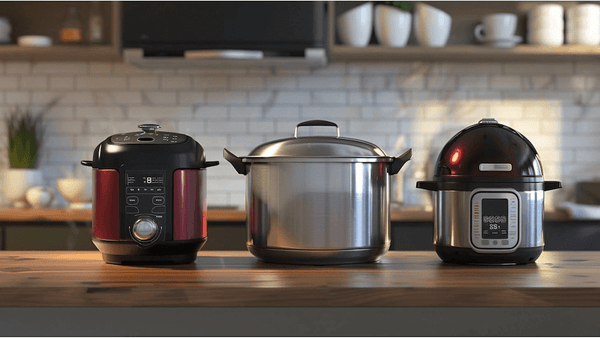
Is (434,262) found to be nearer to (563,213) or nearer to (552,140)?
(563,213)

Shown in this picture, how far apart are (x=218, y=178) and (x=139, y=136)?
2.22m

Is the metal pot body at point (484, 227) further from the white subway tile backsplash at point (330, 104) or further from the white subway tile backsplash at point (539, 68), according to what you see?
the white subway tile backsplash at point (539, 68)

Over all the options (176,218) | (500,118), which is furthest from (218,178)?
(176,218)

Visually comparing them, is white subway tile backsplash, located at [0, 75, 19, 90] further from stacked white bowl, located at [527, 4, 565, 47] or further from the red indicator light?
the red indicator light

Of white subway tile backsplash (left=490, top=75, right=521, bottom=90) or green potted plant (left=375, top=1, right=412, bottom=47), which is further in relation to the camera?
white subway tile backsplash (left=490, top=75, right=521, bottom=90)

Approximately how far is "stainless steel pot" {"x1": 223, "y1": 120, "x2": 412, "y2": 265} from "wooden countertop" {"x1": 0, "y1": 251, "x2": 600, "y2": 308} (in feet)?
0.16

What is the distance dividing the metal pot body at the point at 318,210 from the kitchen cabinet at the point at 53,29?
2182 mm

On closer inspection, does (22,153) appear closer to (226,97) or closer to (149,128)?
(226,97)

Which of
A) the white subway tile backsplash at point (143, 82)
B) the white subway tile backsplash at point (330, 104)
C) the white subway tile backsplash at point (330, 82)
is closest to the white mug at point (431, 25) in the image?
the white subway tile backsplash at point (330, 104)

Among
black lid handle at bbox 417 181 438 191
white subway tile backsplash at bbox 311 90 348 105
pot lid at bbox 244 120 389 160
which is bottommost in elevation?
black lid handle at bbox 417 181 438 191

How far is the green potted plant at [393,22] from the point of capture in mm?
3027

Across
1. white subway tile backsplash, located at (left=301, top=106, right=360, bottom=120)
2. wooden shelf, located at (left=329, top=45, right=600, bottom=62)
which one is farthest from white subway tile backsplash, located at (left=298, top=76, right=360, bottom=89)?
wooden shelf, located at (left=329, top=45, right=600, bottom=62)

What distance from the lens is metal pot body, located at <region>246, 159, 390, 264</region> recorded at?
1.06m

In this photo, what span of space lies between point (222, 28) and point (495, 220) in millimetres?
2110
